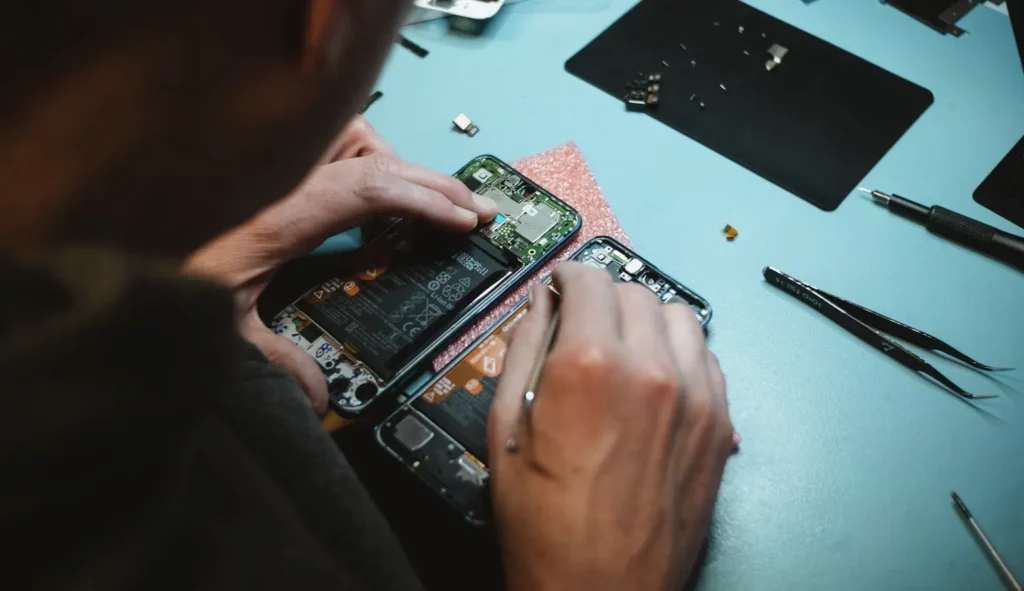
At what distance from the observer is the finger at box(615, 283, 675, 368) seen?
678mm

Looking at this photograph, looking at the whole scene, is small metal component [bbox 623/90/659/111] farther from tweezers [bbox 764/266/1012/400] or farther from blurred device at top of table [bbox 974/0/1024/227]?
blurred device at top of table [bbox 974/0/1024/227]

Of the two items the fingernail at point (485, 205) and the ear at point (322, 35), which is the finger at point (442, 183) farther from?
the ear at point (322, 35)

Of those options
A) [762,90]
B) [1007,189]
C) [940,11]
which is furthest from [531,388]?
[940,11]

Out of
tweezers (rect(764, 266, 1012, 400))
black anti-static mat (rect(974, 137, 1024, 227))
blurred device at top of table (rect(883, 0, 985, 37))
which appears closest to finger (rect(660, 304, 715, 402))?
tweezers (rect(764, 266, 1012, 400))

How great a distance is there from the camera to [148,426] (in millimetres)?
322

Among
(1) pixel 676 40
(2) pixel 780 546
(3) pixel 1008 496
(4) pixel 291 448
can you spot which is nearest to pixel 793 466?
(2) pixel 780 546

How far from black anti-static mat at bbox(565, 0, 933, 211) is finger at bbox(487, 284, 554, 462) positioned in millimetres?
433

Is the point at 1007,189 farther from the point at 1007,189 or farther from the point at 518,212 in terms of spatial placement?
the point at 518,212

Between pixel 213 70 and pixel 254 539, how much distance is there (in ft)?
0.91

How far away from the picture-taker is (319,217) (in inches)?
32.6

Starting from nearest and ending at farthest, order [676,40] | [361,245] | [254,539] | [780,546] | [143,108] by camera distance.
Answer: [143,108] < [254,539] < [780,546] < [361,245] < [676,40]

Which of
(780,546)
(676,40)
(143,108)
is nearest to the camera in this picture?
(143,108)

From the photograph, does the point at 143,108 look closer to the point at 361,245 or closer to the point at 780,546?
the point at 361,245

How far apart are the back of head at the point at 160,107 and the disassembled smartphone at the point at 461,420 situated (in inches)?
16.6
